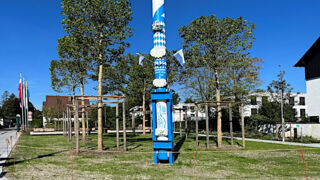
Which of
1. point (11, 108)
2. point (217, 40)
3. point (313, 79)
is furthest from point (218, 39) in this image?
point (11, 108)

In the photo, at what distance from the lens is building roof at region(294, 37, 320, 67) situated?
29641 mm

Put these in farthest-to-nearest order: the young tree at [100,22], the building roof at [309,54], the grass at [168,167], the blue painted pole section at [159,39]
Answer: the building roof at [309,54]
the young tree at [100,22]
the blue painted pole section at [159,39]
the grass at [168,167]

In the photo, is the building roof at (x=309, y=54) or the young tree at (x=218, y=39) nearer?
the young tree at (x=218, y=39)

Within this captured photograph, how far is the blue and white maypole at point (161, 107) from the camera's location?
11758 millimetres

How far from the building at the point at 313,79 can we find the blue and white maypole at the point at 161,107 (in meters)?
23.6

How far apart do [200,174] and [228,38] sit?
10.6m

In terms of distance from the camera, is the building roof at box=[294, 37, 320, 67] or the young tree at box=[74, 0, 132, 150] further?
the building roof at box=[294, 37, 320, 67]

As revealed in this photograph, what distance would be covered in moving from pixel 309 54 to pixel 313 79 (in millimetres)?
3194

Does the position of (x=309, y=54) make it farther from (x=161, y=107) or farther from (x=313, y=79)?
(x=161, y=107)

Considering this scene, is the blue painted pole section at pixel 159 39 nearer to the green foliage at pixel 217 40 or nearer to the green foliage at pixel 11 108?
the green foliage at pixel 217 40

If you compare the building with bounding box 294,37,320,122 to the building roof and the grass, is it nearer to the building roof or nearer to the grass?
the building roof

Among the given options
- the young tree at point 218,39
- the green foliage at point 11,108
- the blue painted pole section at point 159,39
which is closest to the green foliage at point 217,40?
the young tree at point 218,39

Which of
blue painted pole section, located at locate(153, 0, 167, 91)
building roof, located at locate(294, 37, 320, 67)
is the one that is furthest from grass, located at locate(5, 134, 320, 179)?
Answer: building roof, located at locate(294, 37, 320, 67)

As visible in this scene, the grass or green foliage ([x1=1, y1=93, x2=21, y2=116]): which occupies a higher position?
green foliage ([x1=1, y1=93, x2=21, y2=116])
